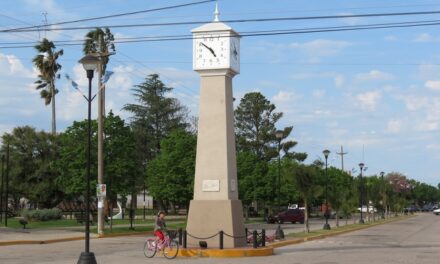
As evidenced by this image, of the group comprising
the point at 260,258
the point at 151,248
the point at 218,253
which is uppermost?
the point at 151,248

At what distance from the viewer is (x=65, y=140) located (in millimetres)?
44188

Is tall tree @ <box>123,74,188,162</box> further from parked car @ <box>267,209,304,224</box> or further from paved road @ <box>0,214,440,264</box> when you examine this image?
paved road @ <box>0,214,440,264</box>

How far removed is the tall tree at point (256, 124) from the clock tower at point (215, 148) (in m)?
80.2

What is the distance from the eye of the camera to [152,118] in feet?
321

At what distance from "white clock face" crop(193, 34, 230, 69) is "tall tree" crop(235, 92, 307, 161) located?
80.1 m

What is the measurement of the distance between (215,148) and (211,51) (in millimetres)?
3962

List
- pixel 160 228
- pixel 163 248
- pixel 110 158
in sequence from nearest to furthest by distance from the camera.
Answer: pixel 163 248, pixel 160 228, pixel 110 158

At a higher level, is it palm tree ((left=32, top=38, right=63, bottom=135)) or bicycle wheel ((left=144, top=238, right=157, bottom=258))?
palm tree ((left=32, top=38, right=63, bottom=135))

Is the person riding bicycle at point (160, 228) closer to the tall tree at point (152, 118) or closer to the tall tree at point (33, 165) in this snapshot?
the tall tree at point (33, 165)

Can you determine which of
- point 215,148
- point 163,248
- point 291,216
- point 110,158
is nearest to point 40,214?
point 110,158

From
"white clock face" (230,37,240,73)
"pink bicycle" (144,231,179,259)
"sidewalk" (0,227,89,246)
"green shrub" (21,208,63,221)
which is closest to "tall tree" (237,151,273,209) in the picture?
"green shrub" (21,208,63,221)

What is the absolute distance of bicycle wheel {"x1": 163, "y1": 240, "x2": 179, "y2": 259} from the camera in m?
22.7

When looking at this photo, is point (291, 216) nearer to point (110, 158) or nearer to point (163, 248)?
point (110, 158)

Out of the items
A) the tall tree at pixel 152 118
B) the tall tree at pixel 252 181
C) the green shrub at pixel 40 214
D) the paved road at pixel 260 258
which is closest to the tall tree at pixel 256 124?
the tall tree at pixel 152 118
